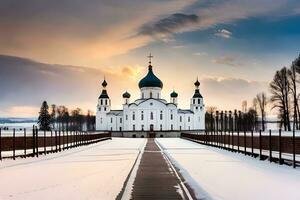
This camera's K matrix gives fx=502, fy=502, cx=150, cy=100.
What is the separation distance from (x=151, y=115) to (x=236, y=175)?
11842 cm

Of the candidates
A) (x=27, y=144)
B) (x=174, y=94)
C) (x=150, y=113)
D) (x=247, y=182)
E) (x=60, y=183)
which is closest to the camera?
(x=60, y=183)

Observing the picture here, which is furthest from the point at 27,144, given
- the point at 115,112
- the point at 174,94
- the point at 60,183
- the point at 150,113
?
the point at 174,94

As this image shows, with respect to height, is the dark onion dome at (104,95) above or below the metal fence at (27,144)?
above

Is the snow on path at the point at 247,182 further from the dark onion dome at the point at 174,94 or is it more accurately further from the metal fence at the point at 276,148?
the dark onion dome at the point at 174,94

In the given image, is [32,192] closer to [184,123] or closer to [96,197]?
[96,197]

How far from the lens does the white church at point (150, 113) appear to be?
138125 mm

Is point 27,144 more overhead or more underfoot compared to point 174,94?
Result: more underfoot

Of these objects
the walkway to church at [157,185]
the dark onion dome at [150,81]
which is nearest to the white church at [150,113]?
the dark onion dome at [150,81]

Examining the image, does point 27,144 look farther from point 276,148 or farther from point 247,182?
point 247,182

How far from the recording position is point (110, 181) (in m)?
17.2

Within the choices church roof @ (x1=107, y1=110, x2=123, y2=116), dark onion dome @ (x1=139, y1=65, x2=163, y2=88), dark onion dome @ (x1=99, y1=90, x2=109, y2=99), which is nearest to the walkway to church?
dark onion dome @ (x1=139, y1=65, x2=163, y2=88)

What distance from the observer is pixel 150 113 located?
452ft

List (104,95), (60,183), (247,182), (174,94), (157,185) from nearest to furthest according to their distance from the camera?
(157,185) → (60,183) → (247,182) → (104,95) → (174,94)

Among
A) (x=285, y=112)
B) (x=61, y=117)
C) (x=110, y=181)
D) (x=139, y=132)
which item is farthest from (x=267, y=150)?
(x=61, y=117)
